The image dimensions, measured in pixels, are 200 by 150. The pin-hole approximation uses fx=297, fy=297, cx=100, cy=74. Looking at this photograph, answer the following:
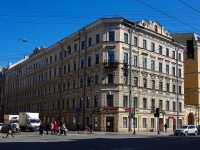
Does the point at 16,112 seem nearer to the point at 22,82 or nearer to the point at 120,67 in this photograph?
the point at 22,82

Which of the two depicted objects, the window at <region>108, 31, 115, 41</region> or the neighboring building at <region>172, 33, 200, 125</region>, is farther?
the neighboring building at <region>172, 33, 200, 125</region>

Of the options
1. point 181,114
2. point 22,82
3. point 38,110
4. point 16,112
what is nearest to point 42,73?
point 38,110

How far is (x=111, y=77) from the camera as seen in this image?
44219 millimetres

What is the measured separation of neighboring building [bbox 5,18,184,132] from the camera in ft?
144

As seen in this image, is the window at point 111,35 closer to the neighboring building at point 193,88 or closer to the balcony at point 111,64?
the balcony at point 111,64

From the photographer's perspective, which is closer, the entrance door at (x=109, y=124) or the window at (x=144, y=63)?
the entrance door at (x=109, y=124)

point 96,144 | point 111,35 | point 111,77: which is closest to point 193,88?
point 111,77

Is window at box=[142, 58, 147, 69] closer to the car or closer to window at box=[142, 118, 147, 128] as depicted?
window at box=[142, 118, 147, 128]

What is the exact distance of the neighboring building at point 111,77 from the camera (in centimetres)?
4403

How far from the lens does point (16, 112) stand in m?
77.6

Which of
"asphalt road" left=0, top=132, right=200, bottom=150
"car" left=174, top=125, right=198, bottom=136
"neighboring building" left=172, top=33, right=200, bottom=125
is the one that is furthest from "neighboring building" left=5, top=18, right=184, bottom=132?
"asphalt road" left=0, top=132, right=200, bottom=150

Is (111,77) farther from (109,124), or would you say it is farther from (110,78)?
(109,124)

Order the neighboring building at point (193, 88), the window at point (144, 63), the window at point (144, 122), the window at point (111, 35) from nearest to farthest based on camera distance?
the window at point (111, 35)
the window at point (144, 122)
the window at point (144, 63)
the neighboring building at point (193, 88)

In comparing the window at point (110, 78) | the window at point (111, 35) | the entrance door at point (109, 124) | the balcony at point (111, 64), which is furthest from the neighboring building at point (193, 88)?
the window at point (111, 35)
